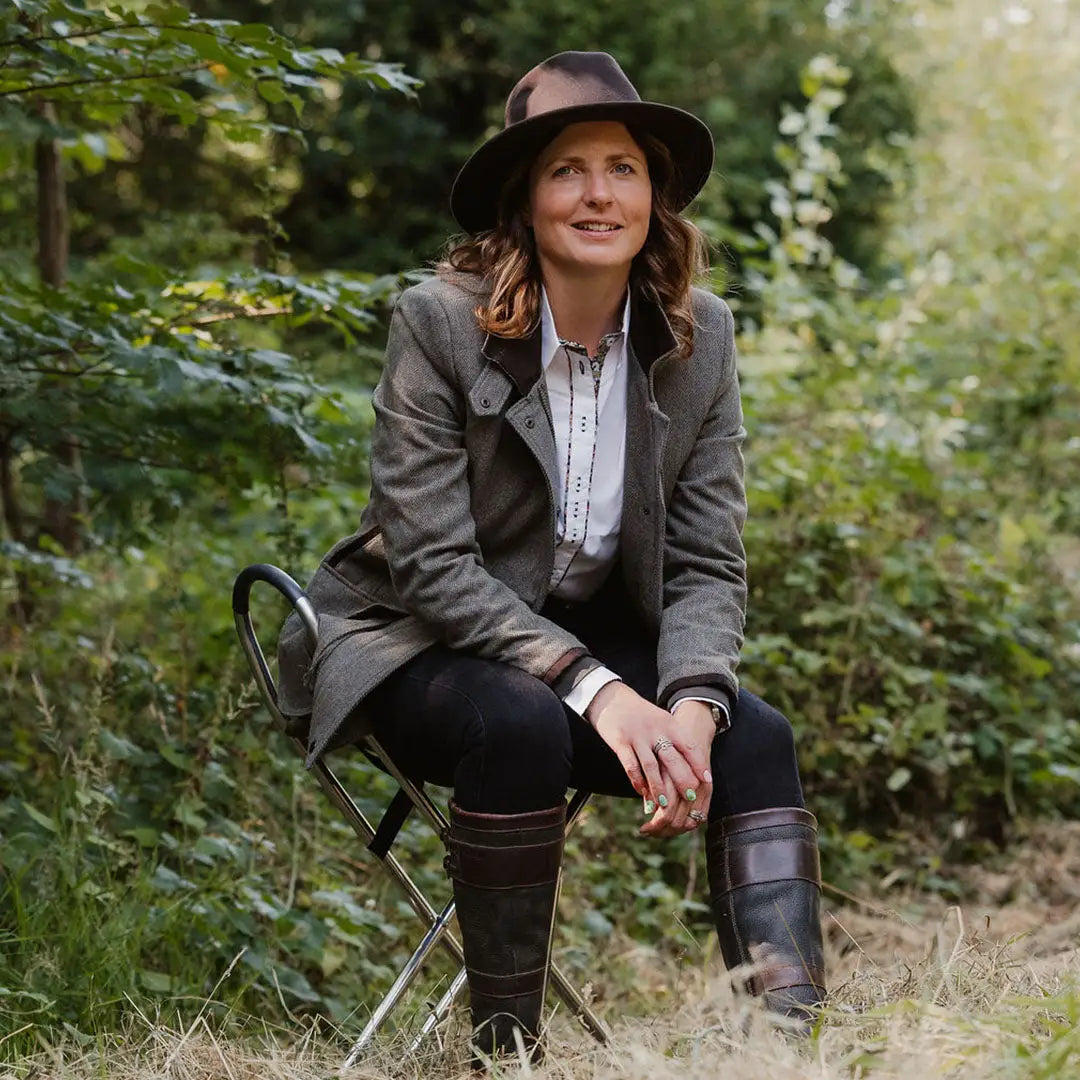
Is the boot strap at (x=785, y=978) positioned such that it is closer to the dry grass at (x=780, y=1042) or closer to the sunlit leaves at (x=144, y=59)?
the dry grass at (x=780, y=1042)

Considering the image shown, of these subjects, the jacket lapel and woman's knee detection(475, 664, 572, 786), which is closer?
woman's knee detection(475, 664, 572, 786)

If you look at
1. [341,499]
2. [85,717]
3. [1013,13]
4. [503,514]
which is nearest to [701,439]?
[503,514]

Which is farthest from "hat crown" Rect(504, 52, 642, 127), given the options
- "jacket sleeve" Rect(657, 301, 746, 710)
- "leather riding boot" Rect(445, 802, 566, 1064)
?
"leather riding boot" Rect(445, 802, 566, 1064)

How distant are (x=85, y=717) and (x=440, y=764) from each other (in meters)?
1.70

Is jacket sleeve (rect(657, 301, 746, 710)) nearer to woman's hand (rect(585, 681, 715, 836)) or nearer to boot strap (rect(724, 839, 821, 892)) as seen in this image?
woman's hand (rect(585, 681, 715, 836))

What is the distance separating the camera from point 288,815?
346 cm

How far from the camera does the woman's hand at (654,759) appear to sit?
6.75ft

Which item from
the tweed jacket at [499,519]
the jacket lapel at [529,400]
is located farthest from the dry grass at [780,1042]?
the jacket lapel at [529,400]

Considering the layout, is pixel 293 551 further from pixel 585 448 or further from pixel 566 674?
pixel 566 674

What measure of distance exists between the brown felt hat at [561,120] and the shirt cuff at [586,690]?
2.70 ft

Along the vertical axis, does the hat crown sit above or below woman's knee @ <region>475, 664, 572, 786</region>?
above

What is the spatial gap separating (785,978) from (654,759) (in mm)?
354

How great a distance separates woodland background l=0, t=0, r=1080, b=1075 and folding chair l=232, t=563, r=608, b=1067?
13.5 inches

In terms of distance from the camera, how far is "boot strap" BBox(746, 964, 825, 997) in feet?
6.70
